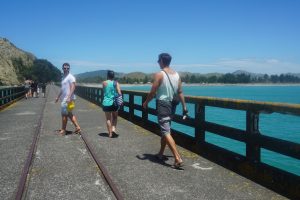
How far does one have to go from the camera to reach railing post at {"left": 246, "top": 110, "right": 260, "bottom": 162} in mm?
6137

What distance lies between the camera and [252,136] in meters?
6.20

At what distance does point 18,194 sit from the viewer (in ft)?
17.9

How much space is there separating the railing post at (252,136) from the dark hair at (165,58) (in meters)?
1.65

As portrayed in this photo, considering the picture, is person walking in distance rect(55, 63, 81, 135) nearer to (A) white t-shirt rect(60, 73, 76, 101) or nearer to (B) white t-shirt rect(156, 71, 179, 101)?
(A) white t-shirt rect(60, 73, 76, 101)

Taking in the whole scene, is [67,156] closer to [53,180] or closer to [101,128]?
[53,180]

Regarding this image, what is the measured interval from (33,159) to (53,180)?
67.0 inches

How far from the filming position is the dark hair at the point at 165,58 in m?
7.03

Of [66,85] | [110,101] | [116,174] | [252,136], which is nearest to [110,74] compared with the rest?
[110,101]

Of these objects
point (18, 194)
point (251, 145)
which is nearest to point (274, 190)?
point (251, 145)

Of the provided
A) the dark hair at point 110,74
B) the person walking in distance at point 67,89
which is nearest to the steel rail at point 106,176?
the person walking in distance at point 67,89

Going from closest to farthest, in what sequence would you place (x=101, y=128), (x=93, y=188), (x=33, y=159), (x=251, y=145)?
(x=93, y=188) < (x=251, y=145) < (x=33, y=159) < (x=101, y=128)

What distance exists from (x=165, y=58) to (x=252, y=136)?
2.00 m

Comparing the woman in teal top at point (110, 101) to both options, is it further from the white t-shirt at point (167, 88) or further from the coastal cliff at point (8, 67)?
the coastal cliff at point (8, 67)

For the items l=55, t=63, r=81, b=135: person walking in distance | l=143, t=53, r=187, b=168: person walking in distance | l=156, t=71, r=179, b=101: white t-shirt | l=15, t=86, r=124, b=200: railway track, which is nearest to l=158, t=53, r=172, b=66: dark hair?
l=143, t=53, r=187, b=168: person walking in distance
